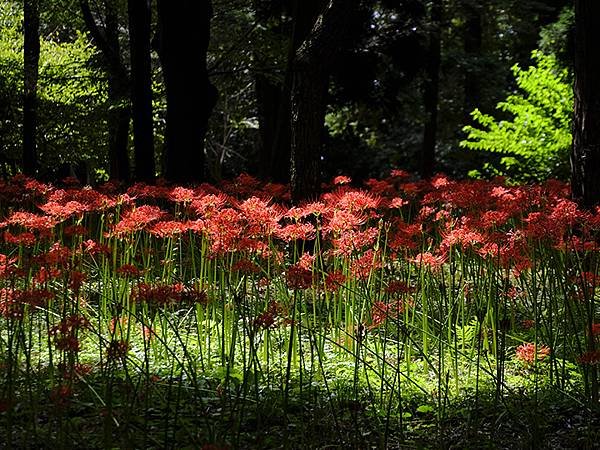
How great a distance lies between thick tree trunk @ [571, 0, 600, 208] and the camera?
6227mm

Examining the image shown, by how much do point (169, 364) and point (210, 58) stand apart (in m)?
16.2

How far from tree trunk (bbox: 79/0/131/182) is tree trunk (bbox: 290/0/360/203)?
6524mm

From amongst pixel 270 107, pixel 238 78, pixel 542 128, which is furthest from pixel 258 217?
pixel 238 78

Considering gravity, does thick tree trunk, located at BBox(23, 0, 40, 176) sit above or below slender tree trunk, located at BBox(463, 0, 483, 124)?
below

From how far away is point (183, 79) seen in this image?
420 inches

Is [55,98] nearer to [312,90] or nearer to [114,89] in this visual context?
[114,89]

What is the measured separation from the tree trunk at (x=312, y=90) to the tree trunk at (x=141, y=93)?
14.8ft

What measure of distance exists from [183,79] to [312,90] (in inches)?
158

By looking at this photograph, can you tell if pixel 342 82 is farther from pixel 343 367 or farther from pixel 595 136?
pixel 343 367

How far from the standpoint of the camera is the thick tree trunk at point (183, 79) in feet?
34.6

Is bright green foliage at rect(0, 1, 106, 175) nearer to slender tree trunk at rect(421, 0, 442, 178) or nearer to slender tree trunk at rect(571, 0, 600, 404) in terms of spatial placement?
slender tree trunk at rect(421, 0, 442, 178)

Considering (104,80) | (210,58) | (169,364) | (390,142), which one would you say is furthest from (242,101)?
(169,364)

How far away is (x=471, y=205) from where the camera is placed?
211 inches

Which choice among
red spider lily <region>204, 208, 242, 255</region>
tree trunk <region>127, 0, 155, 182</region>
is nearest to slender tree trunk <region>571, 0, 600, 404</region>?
red spider lily <region>204, 208, 242, 255</region>
